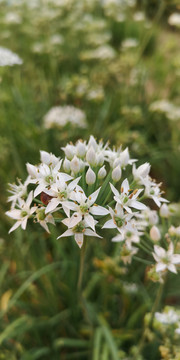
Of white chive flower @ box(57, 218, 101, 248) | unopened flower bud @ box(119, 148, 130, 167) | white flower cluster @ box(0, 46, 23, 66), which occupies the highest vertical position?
white flower cluster @ box(0, 46, 23, 66)

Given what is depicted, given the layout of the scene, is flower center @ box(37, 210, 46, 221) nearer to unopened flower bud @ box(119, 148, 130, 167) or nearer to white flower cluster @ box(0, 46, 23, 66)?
unopened flower bud @ box(119, 148, 130, 167)

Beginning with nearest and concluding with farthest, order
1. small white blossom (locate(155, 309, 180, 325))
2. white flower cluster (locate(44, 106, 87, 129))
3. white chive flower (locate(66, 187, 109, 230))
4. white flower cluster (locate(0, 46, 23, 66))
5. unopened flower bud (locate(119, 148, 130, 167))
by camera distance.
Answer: white chive flower (locate(66, 187, 109, 230)) → unopened flower bud (locate(119, 148, 130, 167)) → small white blossom (locate(155, 309, 180, 325)) → white flower cluster (locate(0, 46, 23, 66)) → white flower cluster (locate(44, 106, 87, 129))

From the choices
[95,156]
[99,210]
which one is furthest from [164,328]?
[95,156]

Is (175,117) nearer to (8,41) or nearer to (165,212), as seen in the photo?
(165,212)

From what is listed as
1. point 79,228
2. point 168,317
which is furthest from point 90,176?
point 168,317

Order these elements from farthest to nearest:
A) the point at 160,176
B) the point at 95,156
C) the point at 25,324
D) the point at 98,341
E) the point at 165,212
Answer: the point at 160,176
the point at 25,324
the point at 98,341
the point at 165,212
the point at 95,156

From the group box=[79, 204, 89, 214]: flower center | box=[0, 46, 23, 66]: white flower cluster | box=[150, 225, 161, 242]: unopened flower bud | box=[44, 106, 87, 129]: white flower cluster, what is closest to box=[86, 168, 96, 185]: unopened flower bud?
box=[79, 204, 89, 214]: flower center

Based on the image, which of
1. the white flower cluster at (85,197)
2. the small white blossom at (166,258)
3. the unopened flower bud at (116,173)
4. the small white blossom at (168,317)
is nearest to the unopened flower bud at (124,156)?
the white flower cluster at (85,197)

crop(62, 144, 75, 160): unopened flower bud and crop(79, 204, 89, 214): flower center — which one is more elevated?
crop(62, 144, 75, 160): unopened flower bud

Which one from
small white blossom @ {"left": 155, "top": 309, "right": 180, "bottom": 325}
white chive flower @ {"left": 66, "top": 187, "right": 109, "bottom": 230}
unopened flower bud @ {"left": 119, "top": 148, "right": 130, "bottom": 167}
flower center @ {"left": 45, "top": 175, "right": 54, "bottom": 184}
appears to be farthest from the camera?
small white blossom @ {"left": 155, "top": 309, "right": 180, "bottom": 325}
